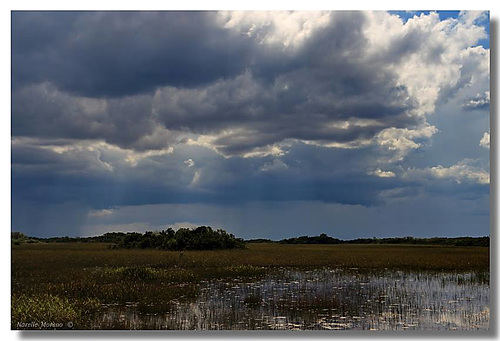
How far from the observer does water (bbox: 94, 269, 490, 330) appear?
7844mm

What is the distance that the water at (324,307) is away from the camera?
7.84 metres

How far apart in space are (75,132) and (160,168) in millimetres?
1879

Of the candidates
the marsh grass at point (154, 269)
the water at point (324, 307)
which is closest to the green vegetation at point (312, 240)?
the marsh grass at point (154, 269)

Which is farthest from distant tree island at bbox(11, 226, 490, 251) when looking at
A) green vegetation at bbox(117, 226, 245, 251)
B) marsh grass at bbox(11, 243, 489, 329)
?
marsh grass at bbox(11, 243, 489, 329)

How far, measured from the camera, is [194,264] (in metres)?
12.1

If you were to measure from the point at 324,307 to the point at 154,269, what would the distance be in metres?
4.36

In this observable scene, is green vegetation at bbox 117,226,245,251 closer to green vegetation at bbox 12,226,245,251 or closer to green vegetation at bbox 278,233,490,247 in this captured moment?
green vegetation at bbox 12,226,245,251

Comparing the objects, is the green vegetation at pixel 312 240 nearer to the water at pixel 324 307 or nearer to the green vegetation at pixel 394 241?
the green vegetation at pixel 394 241

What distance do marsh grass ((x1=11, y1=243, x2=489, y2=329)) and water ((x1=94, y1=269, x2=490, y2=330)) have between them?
0.57 feet

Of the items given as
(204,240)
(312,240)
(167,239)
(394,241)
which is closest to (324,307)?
(312,240)

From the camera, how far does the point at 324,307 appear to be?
27.6 ft

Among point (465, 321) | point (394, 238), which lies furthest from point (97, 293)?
point (465, 321)

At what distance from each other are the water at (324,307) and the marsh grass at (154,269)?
0.17 meters
